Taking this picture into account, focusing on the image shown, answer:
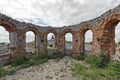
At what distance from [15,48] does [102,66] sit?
25.8 ft

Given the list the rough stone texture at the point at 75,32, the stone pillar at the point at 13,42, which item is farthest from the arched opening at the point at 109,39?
the stone pillar at the point at 13,42

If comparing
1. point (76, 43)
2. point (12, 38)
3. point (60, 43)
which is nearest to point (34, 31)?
point (12, 38)

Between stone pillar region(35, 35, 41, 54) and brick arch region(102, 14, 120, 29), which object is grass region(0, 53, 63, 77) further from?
brick arch region(102, 14, 120, 29)

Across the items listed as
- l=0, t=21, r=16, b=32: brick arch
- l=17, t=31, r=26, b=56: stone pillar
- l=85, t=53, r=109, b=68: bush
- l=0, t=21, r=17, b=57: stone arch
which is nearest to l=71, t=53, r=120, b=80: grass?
l=85, t=53, r=109, b=68: bush

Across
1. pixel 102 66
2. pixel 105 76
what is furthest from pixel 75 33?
pixel 105 76

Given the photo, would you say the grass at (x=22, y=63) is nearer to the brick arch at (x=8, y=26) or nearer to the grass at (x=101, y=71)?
the brick arch at (x=8, y=26)

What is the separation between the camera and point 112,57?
31.0 ft

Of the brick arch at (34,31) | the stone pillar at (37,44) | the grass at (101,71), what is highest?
the brick arch at (34,31)

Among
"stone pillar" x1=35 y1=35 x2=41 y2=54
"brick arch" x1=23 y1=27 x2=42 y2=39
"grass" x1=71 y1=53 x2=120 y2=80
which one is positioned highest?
"brick arch" x1=23 y1=27 x2=42 y2=39

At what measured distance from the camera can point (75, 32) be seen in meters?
14.6

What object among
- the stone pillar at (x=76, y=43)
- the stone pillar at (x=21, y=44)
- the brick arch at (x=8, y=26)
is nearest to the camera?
the brick arch at (x=8, y=26)

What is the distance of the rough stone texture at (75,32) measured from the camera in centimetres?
998

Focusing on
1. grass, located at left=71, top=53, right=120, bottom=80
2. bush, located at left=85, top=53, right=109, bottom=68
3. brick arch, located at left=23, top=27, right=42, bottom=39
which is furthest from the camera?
brick arch, located at left=23, top=27, right=42, bottom=39

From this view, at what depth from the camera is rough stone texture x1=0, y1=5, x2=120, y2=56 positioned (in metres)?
9.98
